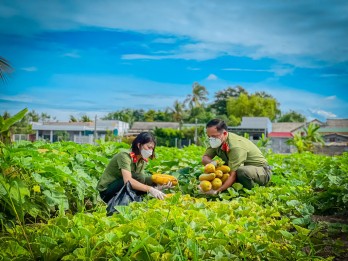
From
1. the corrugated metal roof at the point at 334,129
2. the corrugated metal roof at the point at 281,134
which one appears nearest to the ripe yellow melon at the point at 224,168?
the corrugated metal roof at the point at 281,134

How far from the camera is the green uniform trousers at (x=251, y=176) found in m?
5.59

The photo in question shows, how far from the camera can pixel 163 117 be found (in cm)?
6369

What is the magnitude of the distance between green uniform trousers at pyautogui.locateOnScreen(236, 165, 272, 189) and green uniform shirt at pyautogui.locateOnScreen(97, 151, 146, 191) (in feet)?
3.99

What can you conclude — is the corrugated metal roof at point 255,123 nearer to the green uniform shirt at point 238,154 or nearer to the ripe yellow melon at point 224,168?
the green uniform shirt at point 238,154

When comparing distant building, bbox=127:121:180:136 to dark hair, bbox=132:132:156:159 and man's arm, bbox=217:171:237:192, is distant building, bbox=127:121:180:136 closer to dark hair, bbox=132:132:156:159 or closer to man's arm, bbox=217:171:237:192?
man's arm, bbox=217:171:237:192

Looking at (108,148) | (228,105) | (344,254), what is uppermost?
(228,105)

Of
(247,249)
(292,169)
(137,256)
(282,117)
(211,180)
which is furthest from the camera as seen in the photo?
(282,117)

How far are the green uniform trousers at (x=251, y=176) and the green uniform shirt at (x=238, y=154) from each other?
0.09 meters

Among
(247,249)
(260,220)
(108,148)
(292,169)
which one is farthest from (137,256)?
(292,169)

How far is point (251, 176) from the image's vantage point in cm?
562

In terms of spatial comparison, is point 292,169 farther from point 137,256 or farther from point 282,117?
point 282,117

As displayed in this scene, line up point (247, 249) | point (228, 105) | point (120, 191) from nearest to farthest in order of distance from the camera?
1. point (247, 249)
2. point (120, 191)
3. point (228, 105)

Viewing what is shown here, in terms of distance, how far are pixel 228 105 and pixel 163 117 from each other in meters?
8.97

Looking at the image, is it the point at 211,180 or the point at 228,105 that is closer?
the point at 211,180
